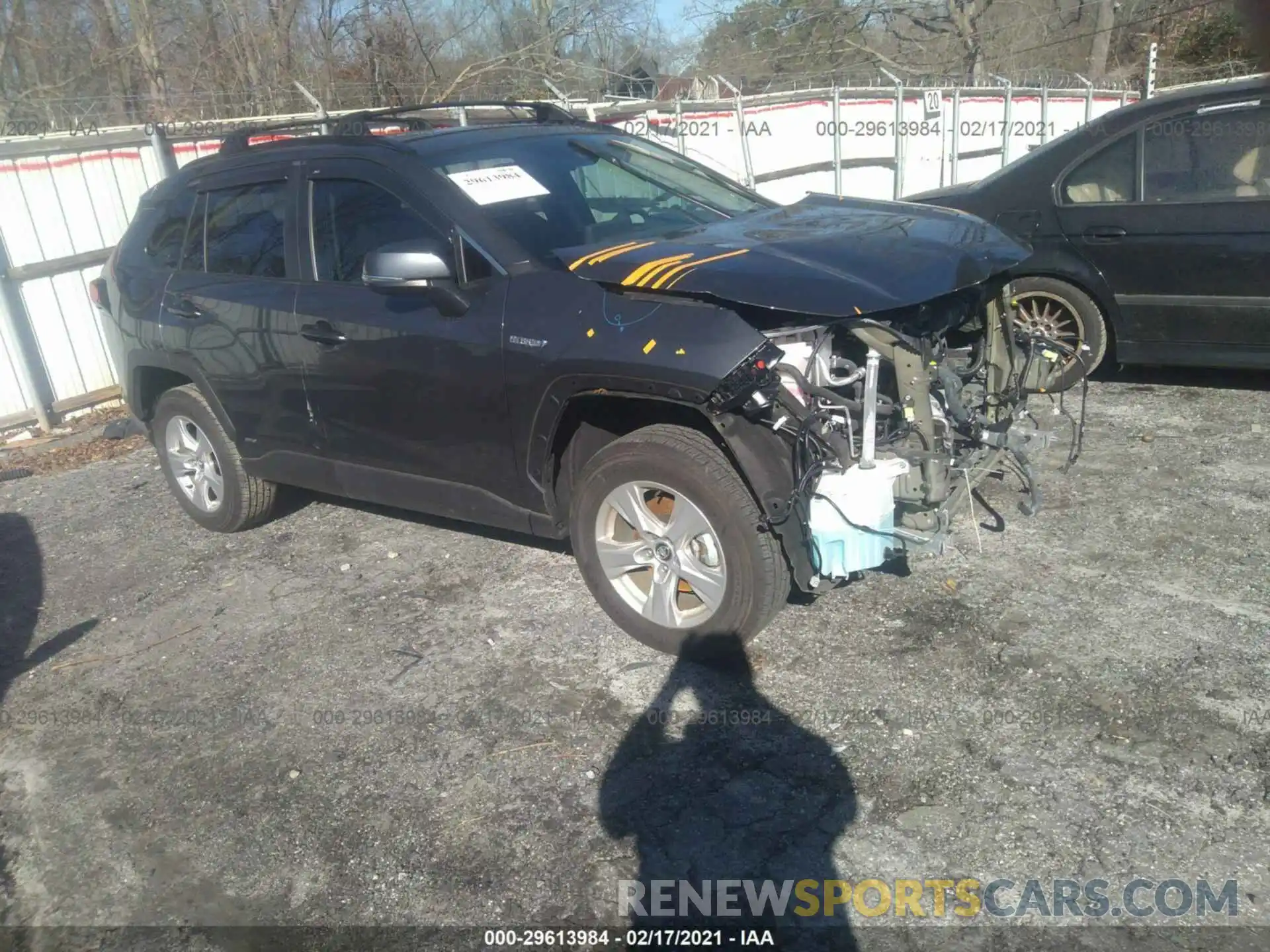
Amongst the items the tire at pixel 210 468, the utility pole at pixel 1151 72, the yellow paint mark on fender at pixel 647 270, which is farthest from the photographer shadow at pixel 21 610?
the utility pole at pixel 1151 72

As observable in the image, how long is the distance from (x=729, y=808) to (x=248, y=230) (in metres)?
3.57

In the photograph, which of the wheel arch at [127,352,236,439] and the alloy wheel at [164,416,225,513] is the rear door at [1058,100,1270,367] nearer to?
the wheel arch at [127,352,236,439]

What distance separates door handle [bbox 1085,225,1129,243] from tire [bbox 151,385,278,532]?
192 inches

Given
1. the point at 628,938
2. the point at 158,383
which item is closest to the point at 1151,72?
the point at 158,383

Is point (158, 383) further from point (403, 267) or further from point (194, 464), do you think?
point (403, 267)

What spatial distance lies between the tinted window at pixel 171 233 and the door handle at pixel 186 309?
0.24m

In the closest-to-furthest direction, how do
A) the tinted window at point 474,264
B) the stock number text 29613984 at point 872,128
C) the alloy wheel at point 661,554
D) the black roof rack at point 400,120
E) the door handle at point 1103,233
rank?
the alloy wheel at point 661,554 < the tinted window at point 474,264 < the black roof rack at point 400,120 < the door handle at point 1103,233 < the stock number text 29613984 at point 872,128

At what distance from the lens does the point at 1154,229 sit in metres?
5.85

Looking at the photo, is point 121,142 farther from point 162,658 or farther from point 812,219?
point 812,219

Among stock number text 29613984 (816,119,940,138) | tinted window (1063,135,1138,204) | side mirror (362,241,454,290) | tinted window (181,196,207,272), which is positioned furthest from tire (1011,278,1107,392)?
stock number text 29613984 (816,119,940,138)

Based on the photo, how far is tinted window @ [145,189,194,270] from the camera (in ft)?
17.6

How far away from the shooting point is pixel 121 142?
853 cm

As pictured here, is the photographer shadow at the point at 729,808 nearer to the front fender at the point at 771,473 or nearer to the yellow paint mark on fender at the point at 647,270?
the front fender at the point at 771,473

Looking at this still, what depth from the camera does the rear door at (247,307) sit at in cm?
472
